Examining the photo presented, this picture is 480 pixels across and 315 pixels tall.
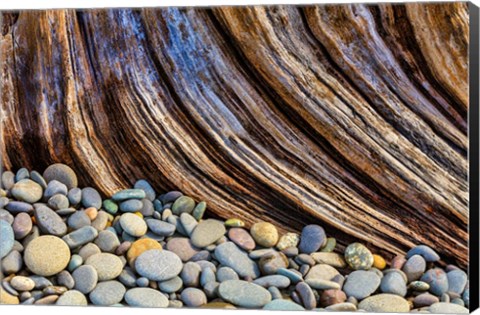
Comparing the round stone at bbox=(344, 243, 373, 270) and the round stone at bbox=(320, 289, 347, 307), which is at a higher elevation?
the round stone at bbox=(344, 243, 373, 270)

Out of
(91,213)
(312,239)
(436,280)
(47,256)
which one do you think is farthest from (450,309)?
(47,256)

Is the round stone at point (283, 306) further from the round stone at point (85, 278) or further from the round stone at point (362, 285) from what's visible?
the round stone at point (85, 278)

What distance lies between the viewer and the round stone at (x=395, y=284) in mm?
3443

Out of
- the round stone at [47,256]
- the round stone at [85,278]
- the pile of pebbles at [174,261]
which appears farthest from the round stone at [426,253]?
the round stone at [47,256]

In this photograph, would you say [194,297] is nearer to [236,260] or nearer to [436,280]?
[236,260]

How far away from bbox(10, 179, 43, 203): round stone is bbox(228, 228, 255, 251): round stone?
83 cm

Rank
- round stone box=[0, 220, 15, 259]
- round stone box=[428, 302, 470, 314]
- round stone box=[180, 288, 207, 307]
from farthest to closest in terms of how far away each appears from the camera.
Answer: round stone box=[0, 220, 15, 259], round stone box=[180, 288, 207, 307], round stone box=[428, 302, 470, 314]

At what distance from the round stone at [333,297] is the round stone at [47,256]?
3.48 feet

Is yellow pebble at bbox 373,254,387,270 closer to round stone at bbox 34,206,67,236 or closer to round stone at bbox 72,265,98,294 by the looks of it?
round stone at bbox 72,265,98,294

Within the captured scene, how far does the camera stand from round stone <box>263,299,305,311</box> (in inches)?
137

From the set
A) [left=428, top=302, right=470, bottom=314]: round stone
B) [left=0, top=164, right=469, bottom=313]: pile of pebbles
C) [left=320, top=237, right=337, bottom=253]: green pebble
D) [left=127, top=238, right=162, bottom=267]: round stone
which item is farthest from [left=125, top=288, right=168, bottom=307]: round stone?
[left=428, top=302, right=470, bottom=314]: round stone

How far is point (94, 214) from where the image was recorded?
11.9 ft

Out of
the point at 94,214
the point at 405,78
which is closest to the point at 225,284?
the point at 94,214

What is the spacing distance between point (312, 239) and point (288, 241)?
0.10m
